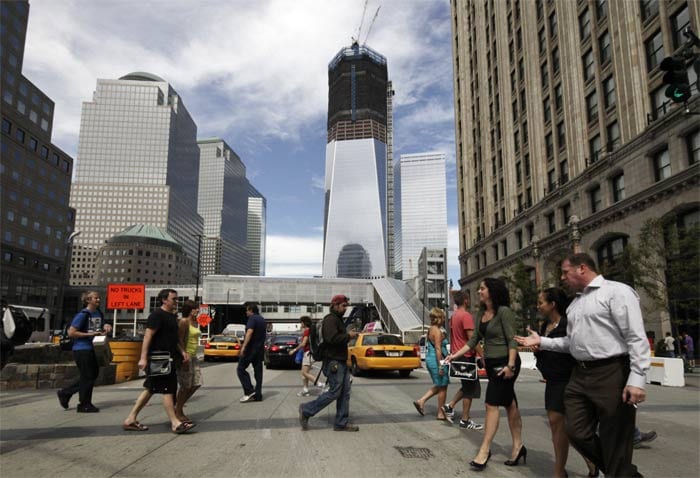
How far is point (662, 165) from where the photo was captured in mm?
23078

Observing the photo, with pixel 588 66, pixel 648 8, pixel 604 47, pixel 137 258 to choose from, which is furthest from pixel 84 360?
pixel 137 258

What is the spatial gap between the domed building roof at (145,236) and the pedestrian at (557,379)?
161m

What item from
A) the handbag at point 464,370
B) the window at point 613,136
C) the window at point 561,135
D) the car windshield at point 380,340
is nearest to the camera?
the handbag at point 464,370

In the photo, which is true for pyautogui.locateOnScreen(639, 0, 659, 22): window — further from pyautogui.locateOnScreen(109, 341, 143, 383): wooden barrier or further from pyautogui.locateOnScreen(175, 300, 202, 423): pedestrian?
pyautogui.locateOnScreen(109, 341, 143, 383): wooden barrier

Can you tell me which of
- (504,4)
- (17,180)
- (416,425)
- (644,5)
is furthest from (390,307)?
(17,180)

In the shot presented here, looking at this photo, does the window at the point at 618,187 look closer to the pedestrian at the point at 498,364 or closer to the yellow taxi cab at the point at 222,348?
the yellow taxi cab at the point at 222,348

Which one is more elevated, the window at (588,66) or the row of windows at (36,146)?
the row of windows at (36,146)

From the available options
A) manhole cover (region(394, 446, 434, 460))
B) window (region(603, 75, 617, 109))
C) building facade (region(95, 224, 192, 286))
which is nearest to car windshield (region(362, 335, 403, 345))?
manhole cover (region(394, 446, 434, 460))

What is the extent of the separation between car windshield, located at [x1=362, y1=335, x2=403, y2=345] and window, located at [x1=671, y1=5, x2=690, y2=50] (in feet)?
68.5

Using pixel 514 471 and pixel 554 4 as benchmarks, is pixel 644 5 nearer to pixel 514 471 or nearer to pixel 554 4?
pixel 554 4

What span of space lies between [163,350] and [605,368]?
5.16 meters

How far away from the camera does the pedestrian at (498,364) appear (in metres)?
4.57

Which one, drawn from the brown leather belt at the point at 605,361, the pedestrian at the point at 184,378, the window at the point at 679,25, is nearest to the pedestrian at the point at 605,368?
the brown leather belt at the point at 605,361

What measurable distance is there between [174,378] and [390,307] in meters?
59.3
